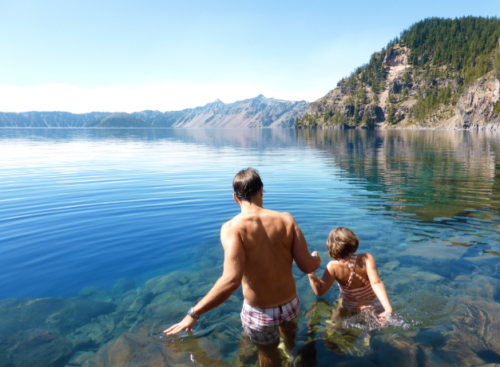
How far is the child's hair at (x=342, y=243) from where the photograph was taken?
4840 mm

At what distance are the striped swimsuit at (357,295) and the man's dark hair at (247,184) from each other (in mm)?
2402

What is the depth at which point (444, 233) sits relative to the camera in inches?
405

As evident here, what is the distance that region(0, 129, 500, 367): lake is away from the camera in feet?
16.2

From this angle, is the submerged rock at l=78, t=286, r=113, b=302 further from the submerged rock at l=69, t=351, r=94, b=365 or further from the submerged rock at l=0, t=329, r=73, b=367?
the submerged rock at l=69, t=351, r=94, b=365

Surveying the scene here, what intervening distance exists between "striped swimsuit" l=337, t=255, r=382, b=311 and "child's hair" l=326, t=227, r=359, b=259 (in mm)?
195

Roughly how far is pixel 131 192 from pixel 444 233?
1607cm

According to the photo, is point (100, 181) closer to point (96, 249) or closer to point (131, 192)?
point (131, 192)

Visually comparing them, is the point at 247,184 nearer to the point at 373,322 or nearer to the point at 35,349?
the point at 373,322

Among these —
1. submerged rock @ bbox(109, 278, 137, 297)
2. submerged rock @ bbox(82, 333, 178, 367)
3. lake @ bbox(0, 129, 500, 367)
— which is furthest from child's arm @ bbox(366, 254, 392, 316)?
submerged rock @ bbox(109, 278, 137, 297)

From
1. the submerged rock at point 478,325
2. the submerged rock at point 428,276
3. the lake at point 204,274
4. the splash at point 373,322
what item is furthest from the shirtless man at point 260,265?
the submerged rock at point 428,276

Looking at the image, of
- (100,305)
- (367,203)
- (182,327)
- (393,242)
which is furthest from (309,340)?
(367,203)

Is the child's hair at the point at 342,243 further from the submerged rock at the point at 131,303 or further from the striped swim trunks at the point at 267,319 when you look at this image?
the submerged rock at the point at 131,303

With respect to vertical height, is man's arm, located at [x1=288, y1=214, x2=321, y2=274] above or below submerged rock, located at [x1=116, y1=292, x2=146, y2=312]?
above

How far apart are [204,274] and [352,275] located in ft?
14.0
